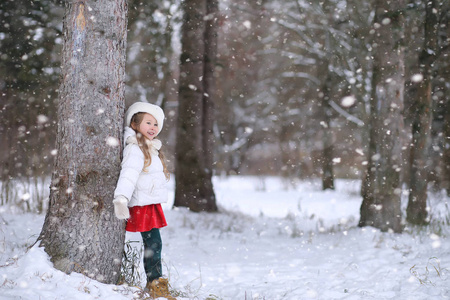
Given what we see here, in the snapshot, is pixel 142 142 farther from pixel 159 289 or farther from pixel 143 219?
pixel 159 289

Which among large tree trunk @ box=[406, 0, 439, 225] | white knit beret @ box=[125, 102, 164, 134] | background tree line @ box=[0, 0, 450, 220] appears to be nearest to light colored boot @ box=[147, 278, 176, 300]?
white knit beret @ box=[125, 102, 164, 134]

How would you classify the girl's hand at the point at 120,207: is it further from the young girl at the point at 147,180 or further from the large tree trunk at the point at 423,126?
the large tree trunk at the point at 423,126

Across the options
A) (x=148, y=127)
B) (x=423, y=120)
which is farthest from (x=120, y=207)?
(x=423, y=120)

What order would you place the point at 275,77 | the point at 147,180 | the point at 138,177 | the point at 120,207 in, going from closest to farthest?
the point at 120,207 → the point at 138,177 → the point at 147,180 → the point at 275,77

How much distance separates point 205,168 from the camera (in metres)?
8.41

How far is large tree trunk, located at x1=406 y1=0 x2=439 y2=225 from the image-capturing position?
731cm

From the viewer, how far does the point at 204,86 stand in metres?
8.82

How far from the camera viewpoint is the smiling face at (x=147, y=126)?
3502 mm

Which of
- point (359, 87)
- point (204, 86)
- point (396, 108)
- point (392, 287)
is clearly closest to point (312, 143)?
point (359, 87)

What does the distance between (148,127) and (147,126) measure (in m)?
0.01

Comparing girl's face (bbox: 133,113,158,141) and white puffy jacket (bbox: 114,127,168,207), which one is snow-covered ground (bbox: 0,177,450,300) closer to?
white puffy jacket (bbox: 114,127,168,207)

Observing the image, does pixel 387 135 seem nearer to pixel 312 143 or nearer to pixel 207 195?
pixel 207 195

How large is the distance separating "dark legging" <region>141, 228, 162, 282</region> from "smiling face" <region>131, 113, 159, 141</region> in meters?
0.84

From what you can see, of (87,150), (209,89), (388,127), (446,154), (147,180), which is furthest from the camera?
(446,154)
